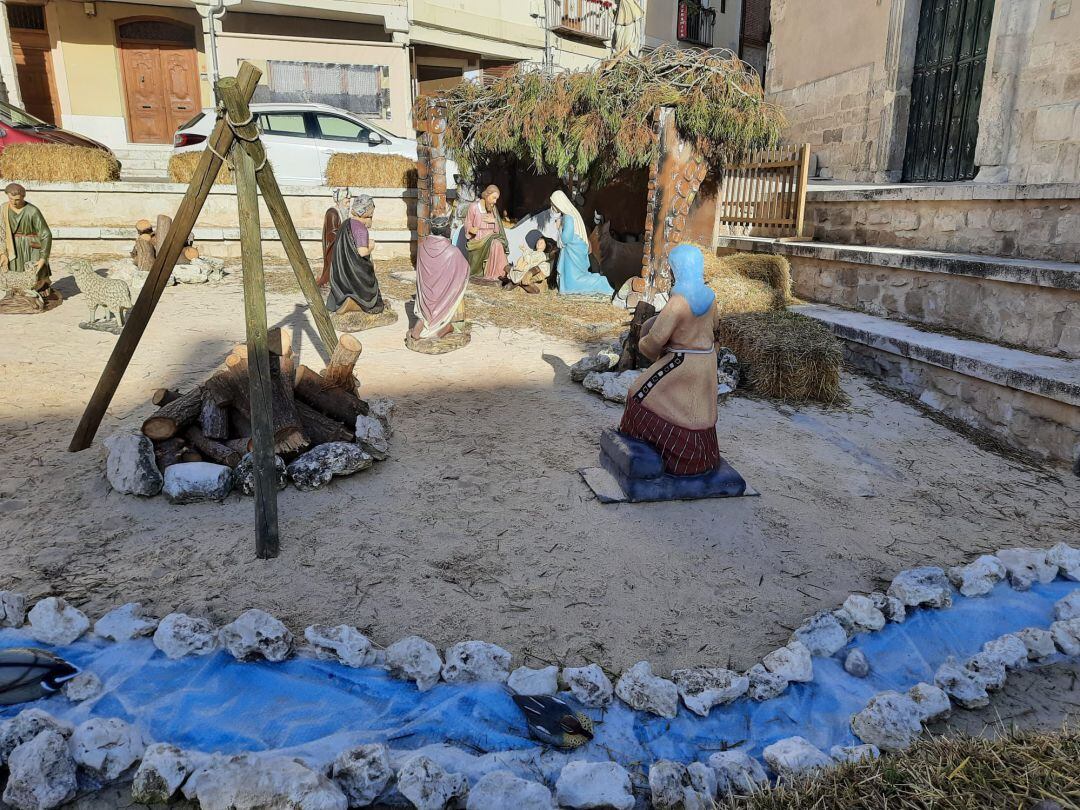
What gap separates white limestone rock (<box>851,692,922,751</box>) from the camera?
238 cm

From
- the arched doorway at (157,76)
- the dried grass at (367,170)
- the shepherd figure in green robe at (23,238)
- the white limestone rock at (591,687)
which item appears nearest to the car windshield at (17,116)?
the arched doorway at (157,76)

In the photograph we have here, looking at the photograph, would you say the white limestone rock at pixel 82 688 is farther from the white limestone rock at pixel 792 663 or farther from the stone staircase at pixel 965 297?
the stone staircase at pixel 965 297

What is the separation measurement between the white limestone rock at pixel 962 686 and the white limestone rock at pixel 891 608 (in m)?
0.35

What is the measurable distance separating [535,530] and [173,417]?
7.73 feet

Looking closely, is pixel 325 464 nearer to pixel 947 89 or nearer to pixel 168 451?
pixel 168 451

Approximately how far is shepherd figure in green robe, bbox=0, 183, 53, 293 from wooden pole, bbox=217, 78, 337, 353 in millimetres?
5457

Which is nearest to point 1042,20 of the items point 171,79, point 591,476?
point 591,476

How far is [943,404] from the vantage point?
5.99 m

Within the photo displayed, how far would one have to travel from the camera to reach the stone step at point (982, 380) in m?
4.93

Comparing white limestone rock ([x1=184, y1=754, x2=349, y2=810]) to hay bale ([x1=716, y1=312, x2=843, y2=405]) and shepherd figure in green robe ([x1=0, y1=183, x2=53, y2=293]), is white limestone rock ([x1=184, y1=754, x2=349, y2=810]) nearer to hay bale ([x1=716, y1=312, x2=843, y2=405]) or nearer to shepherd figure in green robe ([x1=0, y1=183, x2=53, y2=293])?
hay bale ([x1=716, y1=312, x2=843, y2=405])

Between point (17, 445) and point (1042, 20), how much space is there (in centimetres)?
1102

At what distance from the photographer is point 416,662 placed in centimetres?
266

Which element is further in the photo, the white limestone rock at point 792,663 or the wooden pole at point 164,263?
the wooden pole at point 164,263

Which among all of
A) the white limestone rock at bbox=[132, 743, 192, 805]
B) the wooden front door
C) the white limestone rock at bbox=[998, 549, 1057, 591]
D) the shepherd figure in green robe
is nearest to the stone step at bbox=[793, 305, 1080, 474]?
the white limestone rock at bbox=[998, 549, 1057, 591]
